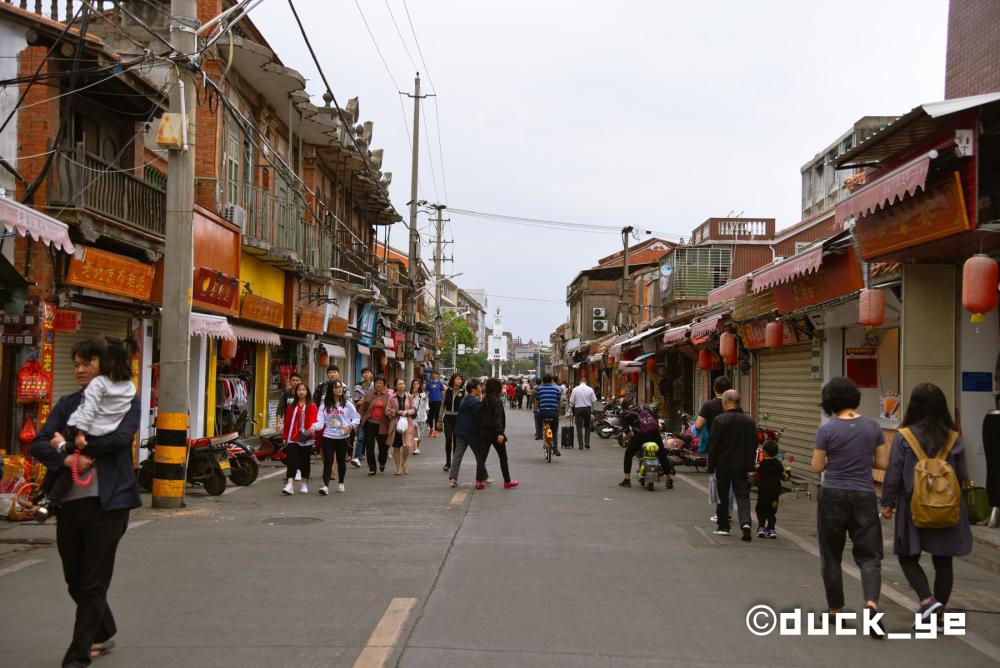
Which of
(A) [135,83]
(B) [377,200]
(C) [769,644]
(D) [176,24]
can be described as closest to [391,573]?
(C) [769,644]

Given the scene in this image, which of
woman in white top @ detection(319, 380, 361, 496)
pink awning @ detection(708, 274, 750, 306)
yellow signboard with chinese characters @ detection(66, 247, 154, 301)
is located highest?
pink awning @ detection(708, 274, 750, 306)

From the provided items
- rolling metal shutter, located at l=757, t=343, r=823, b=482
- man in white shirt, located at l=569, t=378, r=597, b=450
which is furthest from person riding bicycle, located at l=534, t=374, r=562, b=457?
rolling metal shutter, located at l=757, t=343, r=823, b=482

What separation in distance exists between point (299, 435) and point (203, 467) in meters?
1.45

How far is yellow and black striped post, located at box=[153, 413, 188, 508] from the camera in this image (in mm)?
11828

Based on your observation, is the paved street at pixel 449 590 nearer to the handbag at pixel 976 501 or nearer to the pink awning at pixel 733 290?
the handbag at pixel 976 501

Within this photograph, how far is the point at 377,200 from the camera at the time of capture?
37.3m

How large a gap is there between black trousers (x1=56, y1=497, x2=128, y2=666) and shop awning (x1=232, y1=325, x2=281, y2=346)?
15.8 meters

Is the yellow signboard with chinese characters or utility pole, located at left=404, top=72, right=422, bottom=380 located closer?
the yellow signboard with chinese characters

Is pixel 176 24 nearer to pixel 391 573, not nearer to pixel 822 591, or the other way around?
pixel 391 573

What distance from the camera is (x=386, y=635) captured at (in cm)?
591

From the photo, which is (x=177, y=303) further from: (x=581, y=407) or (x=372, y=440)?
(x=581, y=407)

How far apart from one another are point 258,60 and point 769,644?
710 inches

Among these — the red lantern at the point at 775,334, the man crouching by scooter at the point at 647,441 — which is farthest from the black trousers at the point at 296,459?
the red lantern at the point at 775,334

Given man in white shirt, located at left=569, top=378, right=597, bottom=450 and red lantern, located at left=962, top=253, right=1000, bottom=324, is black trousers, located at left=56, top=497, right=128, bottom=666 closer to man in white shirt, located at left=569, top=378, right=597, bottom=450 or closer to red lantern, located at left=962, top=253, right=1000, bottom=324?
red lantern, located at left=962, top=253, right=1000, bottom=324
